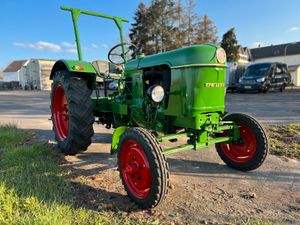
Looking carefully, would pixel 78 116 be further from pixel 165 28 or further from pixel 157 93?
pixel 165 28

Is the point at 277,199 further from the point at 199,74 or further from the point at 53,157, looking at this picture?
the point at 53,157

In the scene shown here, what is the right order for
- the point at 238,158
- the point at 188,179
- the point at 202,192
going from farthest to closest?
the point at 238,158
the point at 188,179
the point at 202,192

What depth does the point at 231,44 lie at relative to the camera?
48.2 metres

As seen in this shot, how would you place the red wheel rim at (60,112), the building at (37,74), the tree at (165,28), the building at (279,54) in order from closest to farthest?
the red wheel rim at (60,112)
the tree at (165,28)
the building at (37,74)
the building at (279,54)

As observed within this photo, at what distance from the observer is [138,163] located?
10.3ft

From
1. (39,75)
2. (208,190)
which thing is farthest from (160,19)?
(208,190)

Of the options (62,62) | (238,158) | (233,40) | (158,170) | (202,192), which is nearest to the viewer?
(158,170)

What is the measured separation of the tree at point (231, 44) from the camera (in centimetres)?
4797

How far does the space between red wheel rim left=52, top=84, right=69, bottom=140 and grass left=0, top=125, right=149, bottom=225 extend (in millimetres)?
594

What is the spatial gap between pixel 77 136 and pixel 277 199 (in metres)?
2.78

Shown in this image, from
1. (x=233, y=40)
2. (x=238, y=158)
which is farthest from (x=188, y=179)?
(x=233, y=40)

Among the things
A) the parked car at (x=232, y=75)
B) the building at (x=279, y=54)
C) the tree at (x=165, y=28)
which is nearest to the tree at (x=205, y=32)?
the tree at (x=165, y=28)

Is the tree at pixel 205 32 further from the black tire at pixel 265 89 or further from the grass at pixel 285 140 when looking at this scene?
the grass at pixel 285 140

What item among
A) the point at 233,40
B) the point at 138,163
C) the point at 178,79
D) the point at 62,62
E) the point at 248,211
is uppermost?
the point at 233,40
